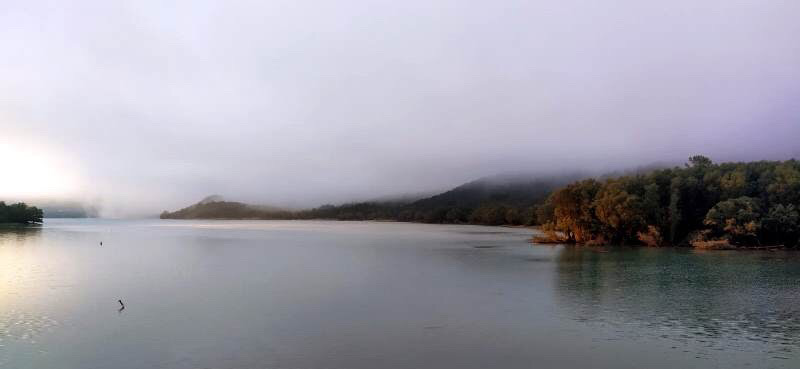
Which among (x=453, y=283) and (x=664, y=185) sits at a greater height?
(x=664, y=185)

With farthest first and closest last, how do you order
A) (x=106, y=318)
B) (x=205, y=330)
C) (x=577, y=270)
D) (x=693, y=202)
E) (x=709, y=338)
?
(x=693, y=202) → (x=577, y=270) → (x=106, y=318) → (x=205, y=330) → (x=709, y=338)

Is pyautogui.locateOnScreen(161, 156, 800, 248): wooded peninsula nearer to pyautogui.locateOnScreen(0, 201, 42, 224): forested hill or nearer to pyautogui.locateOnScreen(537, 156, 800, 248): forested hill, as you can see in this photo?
pyautogui.locateOnScreen(537, 156, 800, 248): forested hill

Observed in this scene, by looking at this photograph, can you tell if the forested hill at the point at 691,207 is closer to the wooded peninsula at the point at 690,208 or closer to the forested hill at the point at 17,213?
the wooded peninsula at the point at 690,208

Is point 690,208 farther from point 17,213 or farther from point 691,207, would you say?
point 17,213

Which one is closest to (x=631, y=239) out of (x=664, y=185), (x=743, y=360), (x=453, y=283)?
(x=664, y=185)

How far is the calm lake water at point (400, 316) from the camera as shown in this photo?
17766 millimetres

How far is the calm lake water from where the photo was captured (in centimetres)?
1777

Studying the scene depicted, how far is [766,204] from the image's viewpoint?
222ft

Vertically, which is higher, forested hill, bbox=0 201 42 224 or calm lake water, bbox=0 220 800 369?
forested hill, bbox=0 201 42 224

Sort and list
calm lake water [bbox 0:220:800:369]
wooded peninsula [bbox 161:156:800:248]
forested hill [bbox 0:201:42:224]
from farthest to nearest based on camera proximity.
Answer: forested hill [bbox 0:201:42:224]
wooded peninsula [bbox 161:156:800:248]
calm lake water [bbox 0:220:800:369]

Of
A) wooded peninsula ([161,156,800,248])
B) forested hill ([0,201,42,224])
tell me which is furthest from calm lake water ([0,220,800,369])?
forested hill ([0,201,42,224])

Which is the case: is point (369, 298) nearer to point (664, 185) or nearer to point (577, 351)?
point (577, 351)

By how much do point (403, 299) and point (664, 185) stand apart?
59.6 metres

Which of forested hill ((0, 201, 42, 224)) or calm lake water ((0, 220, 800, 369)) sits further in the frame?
forested hill ((0, 201, 42, 224))
